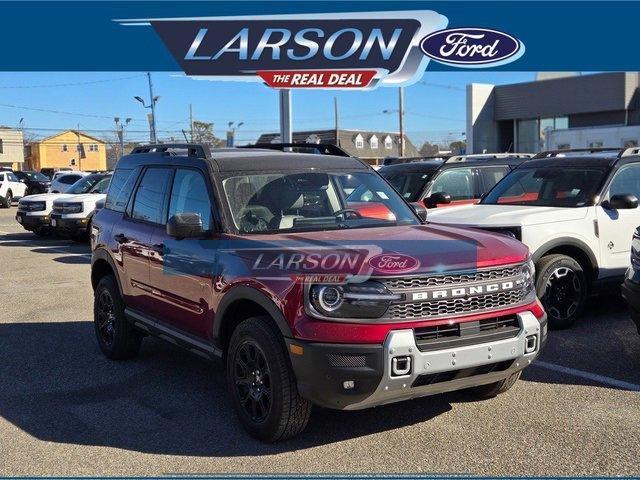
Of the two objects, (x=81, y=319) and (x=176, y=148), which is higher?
(x=176, y=148)

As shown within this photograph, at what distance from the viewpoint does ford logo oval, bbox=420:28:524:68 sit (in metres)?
22.0

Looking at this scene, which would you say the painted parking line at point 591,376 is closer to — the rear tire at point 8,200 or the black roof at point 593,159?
the black roof at point 593,159

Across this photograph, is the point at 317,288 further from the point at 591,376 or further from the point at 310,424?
the point at 591,376

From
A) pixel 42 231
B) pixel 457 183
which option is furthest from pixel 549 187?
pixel 42 231

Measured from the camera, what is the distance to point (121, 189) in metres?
6.71

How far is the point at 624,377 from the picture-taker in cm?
570

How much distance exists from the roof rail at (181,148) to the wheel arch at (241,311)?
4.39 ft

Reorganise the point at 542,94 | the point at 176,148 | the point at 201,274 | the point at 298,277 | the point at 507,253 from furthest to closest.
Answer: the point at 542,94 → the point at 176,148 → the point at 201,274 → the point at 507,253 → the point at 298,277

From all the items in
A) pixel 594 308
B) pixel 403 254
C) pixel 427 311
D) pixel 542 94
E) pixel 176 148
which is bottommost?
pixel 594 308

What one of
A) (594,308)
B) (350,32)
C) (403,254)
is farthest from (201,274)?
(350,32)

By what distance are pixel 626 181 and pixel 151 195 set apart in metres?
5.25

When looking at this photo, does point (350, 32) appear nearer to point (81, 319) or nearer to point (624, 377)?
point (81, 319)

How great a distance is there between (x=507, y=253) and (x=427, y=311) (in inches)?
31.5

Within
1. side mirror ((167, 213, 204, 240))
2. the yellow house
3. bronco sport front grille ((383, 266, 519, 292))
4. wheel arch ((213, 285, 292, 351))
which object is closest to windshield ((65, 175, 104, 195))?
A: side mirror ((167, 213, 204, 240))
